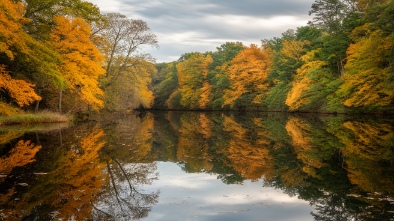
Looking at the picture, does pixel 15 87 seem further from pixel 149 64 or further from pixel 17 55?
pixel 149 64

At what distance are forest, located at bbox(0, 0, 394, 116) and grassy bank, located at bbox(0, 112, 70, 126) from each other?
74cm

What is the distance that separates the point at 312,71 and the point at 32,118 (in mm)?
32365

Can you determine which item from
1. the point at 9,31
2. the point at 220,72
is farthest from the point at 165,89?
the point at 9,31

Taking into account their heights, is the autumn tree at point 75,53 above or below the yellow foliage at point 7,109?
above

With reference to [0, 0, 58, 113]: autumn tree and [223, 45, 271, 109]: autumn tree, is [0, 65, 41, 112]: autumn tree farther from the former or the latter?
[223, 45, 271, 109]: autumn tree

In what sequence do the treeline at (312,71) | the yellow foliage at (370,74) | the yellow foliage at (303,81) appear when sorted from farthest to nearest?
1. the yellow foliage at (303,81)
2. the treeline at (312,71)
3. the yellow foliage at (370,74)

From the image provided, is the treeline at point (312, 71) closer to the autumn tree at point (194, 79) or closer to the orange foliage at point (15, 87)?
the autumn tree at point (194, 79)

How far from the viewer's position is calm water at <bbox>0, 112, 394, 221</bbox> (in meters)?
6.27

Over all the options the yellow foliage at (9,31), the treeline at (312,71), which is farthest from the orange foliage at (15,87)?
the treeline at (312,71)

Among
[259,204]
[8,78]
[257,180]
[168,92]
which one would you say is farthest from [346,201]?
[168,92]

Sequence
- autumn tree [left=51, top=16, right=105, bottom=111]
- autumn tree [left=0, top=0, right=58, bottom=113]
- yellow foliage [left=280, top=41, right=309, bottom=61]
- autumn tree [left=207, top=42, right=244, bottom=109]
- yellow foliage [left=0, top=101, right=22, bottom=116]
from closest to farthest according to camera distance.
Result: autumn tree [left=0, top=0, right=58, bottom=113]
yellow foliage [left=0, top=101, right=22, bottom=116]
autumn tree [left=51, top=16, right=105, bottom=111]
yellow foliage [left=280, top=41, right=309, bottom=61]
autumn tree [left=207, top=42, right=244, bottom=109]

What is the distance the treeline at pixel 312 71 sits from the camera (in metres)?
33.7

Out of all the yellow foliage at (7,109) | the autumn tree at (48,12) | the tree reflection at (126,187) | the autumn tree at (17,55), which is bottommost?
the tree reflection at (126,187)

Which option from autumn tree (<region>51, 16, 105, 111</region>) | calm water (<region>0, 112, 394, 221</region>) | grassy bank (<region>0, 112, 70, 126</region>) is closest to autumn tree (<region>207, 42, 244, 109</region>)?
autumn tree (<region>51, 16, 105, 111</region>)
